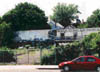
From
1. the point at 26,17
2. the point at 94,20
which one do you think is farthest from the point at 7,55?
the point at 94,20

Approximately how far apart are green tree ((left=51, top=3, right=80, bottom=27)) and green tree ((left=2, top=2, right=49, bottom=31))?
85.7 feet

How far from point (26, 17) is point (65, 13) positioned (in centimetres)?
3665

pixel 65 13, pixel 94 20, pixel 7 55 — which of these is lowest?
pixel 7 55

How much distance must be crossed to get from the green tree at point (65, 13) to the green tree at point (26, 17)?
85.7 feet

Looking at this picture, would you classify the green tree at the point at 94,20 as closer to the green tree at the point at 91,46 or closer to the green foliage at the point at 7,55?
the green tree at the point at 91,46

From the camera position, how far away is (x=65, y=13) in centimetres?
11212

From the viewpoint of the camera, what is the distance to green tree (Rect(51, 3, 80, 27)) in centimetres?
11150

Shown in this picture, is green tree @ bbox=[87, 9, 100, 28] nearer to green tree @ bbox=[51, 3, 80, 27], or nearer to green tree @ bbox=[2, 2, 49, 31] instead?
green tree @ bbox=[51, 3, 80, 27]

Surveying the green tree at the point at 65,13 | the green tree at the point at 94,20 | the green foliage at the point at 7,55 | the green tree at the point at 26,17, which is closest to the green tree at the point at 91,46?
the green foliage at the point at 7,55

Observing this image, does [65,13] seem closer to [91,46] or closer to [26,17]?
[26,17]

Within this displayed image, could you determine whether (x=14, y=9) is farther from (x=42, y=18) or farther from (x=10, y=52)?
(x=10, y=52)

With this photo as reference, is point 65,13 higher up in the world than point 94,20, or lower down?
higher up

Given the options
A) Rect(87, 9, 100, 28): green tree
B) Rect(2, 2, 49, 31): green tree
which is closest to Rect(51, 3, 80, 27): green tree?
Rect(87, 9, 100, 28): green tree

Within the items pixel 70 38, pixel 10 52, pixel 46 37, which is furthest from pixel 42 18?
pixel 10 52
